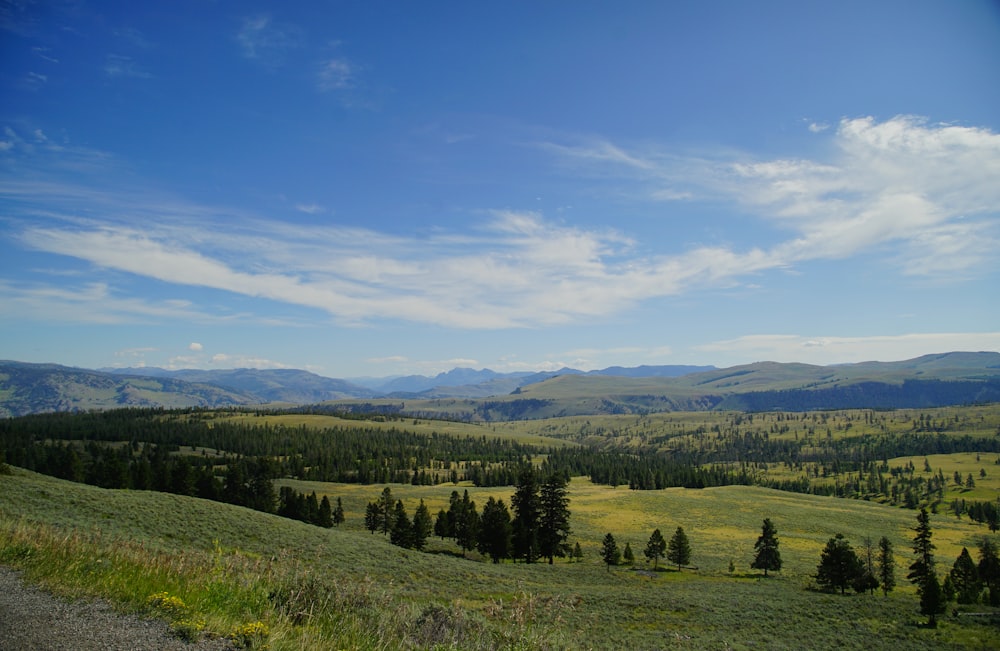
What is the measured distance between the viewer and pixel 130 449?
549 ft

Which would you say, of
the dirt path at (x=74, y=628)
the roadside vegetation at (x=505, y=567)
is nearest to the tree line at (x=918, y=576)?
the roadside vegetation at (x=505, y=567)

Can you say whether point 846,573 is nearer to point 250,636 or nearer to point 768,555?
point 768,555

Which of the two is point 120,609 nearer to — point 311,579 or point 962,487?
point 311,579

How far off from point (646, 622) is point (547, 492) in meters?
28.5

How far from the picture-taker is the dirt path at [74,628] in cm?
639

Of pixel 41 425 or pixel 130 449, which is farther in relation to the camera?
pixel 41 425

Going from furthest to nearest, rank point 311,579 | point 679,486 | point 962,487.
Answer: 1. point 962,487
2. point 679,486
3. point 311,579

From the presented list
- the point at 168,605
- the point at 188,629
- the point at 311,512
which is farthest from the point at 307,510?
the point at 188,629

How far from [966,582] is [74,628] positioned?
74.6 meters

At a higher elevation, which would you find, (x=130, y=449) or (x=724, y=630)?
(x=724, y=630)

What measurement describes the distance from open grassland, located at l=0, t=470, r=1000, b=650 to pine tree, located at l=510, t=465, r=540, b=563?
8257mm

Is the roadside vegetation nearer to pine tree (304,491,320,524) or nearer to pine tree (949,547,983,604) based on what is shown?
pine tree (949,547,983,604)

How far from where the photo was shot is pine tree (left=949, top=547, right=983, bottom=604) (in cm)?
4728

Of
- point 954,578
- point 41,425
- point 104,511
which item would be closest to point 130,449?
point 41,425
